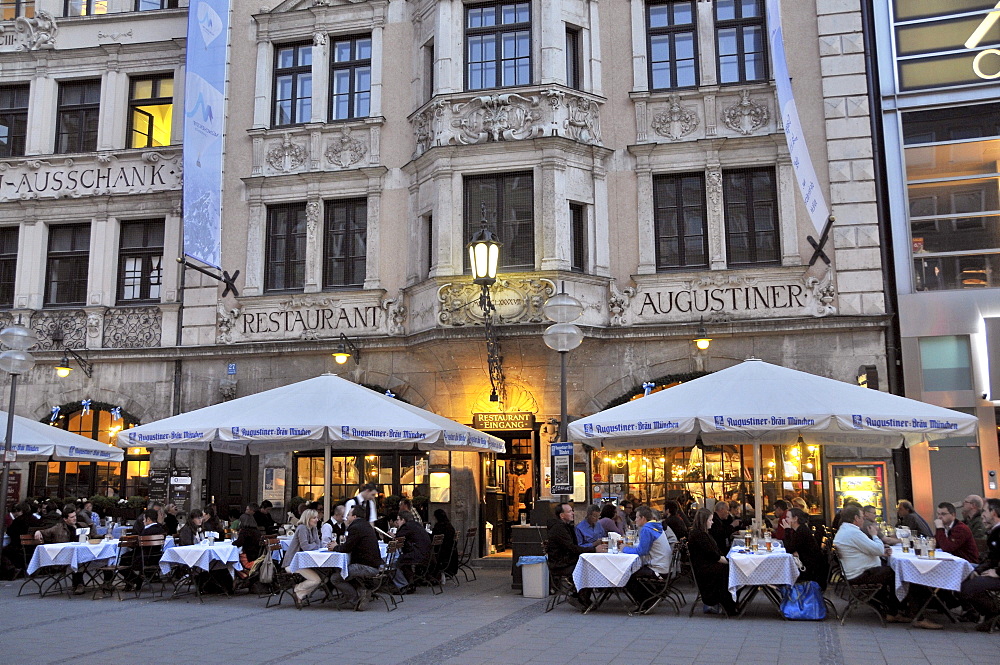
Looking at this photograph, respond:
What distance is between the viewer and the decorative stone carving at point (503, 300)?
1795 centimetres

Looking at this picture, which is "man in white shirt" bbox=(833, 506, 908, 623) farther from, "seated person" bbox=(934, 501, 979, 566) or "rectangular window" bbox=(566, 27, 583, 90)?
"rectangular window" bbox=(566, 27, 583, 90)

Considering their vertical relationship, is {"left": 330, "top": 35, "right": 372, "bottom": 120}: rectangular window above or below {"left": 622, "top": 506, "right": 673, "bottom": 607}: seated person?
above

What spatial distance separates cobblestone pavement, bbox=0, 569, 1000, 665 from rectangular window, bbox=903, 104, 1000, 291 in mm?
8389

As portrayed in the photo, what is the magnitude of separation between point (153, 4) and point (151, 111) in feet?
8.92

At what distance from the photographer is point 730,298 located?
1812 centimetres

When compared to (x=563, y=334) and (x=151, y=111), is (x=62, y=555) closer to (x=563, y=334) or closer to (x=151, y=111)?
(x=563, y=334)

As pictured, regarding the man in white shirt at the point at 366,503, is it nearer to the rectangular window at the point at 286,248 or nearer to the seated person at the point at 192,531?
the seated person at the point at 192,531

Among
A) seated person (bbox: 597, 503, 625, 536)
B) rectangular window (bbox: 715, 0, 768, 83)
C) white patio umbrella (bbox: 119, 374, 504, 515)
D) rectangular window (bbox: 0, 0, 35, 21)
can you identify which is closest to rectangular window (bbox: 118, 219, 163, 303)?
rectangular window (bbox: 0, 0, 35, 21)

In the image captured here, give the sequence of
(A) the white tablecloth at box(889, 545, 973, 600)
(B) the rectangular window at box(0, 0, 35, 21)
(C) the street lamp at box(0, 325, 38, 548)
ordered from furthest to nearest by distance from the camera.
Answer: (B) the rectangular window at box(0, 0, 35, 21) < (C) the street lamp at box(0, 325, 38, 548) < (A) the white tablecloth at box(889, 545, 973, 600)

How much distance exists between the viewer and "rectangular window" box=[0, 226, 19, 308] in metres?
22.1

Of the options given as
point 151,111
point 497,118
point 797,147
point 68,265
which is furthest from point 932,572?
point 68,265

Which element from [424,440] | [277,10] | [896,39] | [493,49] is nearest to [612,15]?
[493,49]

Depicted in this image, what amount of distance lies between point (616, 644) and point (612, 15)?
14069 mm

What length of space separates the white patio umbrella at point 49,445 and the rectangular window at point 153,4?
35.0 feet
